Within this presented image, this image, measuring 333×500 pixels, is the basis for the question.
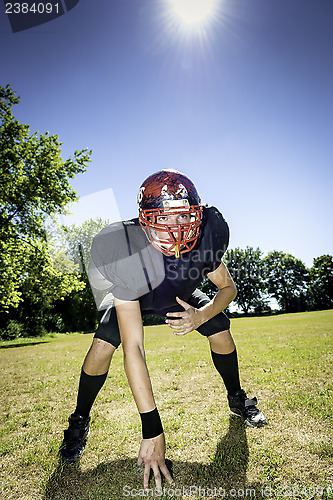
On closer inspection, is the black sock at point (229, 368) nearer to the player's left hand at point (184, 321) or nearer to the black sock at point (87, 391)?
the player's left hand at point (184, 321)

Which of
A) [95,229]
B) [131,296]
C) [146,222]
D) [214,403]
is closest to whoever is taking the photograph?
[131,296]

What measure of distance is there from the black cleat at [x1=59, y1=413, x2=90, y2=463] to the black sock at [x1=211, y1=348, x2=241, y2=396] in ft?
4.94

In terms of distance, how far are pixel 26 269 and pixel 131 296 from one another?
17.3 metres

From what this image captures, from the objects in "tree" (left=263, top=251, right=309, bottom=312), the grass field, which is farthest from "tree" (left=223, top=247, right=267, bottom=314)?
the grass field

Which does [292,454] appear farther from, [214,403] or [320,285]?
[320,285]

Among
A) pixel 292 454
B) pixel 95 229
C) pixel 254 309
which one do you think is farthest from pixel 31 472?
pixel 254 309

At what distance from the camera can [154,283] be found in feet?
8.87

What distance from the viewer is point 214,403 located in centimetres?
381

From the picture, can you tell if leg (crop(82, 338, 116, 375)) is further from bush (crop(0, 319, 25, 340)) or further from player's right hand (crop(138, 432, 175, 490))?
bush (crop(0, 319, 25, 340))

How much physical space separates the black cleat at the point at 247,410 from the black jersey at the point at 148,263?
134 centimetres

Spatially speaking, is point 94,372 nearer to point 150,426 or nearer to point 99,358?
point 99,358

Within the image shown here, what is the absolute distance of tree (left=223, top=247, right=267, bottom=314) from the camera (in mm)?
63719

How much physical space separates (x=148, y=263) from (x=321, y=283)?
7430 cm

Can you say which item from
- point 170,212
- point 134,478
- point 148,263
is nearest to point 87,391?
point 134,478
